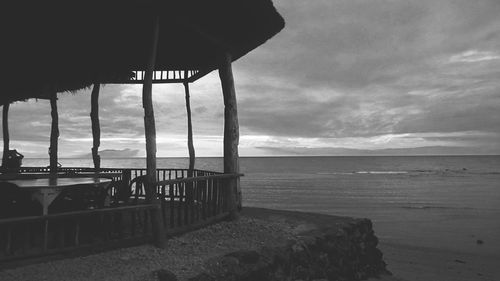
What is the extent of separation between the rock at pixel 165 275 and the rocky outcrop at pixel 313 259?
10.7 inches

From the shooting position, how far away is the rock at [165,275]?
457cm

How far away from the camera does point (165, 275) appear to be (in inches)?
182

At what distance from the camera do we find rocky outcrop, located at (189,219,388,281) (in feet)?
18.2

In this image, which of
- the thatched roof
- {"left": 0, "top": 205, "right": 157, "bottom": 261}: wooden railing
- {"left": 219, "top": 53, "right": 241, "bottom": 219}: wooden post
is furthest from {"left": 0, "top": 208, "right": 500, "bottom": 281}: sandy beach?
the thatched roof

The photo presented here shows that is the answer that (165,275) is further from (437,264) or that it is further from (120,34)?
(437,264)

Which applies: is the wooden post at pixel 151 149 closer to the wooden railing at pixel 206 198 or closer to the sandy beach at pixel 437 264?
the wooden railing at pixel 206 198

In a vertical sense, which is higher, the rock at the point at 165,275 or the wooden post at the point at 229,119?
the wooden post at the point at 229,119

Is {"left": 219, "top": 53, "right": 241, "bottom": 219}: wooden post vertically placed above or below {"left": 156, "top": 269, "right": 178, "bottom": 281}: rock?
above

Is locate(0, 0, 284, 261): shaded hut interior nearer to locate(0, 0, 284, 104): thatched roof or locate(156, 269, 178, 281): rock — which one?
locate(0, 0, 284, 104): thatched roof

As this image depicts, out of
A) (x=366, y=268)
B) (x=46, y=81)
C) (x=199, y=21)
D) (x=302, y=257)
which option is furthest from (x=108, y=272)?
(x=46, y=81)

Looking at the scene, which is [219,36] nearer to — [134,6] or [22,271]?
[134,6]

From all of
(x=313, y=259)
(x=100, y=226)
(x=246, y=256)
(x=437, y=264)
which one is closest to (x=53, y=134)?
(x=100, y=226)

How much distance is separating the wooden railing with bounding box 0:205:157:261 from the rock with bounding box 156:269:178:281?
3.79 ft

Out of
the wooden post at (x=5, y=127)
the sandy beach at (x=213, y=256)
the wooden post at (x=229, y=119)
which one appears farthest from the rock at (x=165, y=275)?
the wooden post at (x=5, y=127)
